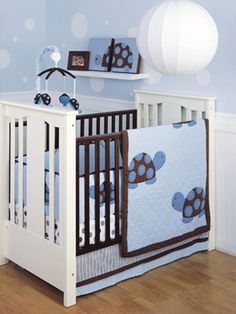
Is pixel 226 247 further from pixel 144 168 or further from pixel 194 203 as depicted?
pixel 144 168

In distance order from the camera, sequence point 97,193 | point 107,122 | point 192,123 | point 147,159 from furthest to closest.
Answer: point 107,122 < point 192,123 < point 147,159 < point 97,193

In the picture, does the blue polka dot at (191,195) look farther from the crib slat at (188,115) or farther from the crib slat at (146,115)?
the crib slat at (146,115)

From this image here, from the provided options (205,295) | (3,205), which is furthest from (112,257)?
(3,205)

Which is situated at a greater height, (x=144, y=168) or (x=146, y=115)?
(x=146, y=115)

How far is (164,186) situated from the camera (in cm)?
256

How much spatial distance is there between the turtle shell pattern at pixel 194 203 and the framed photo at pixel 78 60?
3.91ft

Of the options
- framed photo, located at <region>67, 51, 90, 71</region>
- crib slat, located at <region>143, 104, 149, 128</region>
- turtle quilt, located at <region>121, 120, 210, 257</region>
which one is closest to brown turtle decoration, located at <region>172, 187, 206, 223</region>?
turtle quilt, located at <region>121, 120, 210, 257</region>

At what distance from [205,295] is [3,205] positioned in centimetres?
106

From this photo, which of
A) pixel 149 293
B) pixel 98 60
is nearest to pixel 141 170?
pixel 149 293

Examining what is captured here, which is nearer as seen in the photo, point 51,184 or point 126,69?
point 51,184

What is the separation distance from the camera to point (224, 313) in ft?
7.19

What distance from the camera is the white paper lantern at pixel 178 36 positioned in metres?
2.04

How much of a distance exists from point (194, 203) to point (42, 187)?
82cm

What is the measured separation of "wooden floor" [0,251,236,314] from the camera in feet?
7.32
